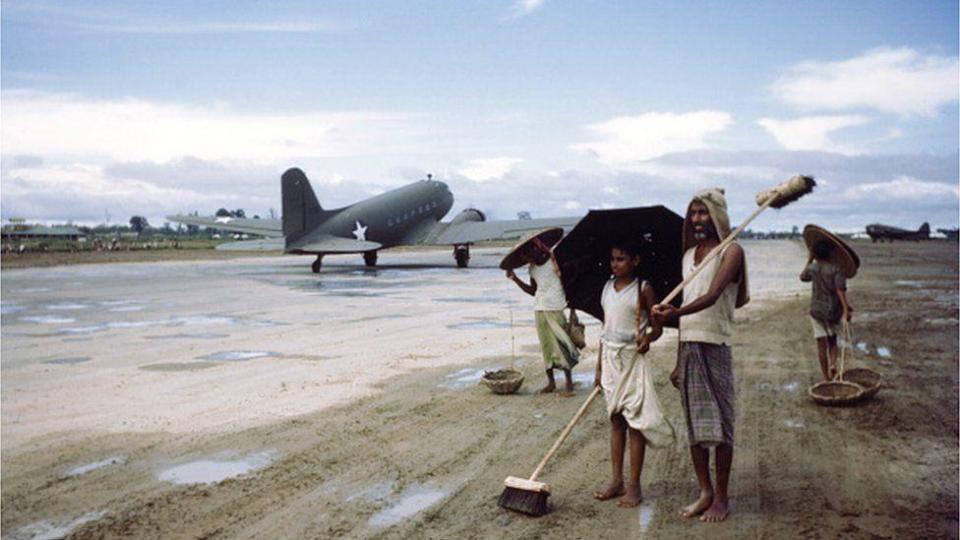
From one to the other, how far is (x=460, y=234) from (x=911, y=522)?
34.1 meters

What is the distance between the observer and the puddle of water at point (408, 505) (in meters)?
5.38

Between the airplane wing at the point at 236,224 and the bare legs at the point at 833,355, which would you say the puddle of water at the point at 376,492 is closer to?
the bare legs at the point at 833,355

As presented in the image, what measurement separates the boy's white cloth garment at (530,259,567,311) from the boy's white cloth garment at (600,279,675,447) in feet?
11.2

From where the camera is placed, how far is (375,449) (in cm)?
714

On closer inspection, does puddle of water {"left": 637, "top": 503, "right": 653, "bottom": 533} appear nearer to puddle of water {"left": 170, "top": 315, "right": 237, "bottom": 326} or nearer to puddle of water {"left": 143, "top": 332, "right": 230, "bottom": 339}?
puddle of water {"left": 143, "top": 332, "right": 230, "bottom": 339}

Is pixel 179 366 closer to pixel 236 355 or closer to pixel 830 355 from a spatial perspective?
pixel 236 355

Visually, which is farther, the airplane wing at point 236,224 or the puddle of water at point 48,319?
the airplane wing at point 236,224

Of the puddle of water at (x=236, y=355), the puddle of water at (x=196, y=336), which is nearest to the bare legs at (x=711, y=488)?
the puddle of water at (x=236, y=355)

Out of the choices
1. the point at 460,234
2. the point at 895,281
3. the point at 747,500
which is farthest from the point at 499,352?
the point at 460,234

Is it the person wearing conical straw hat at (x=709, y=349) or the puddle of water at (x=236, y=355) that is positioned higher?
the person wearing conical straw hat at (x=709, y=349)

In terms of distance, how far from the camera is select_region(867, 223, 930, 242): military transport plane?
103m

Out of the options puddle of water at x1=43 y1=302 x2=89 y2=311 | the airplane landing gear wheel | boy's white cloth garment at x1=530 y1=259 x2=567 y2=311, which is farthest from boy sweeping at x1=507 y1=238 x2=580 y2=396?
the airplane landing gear wheel

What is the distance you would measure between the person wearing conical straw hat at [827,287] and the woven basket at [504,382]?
12.2ft

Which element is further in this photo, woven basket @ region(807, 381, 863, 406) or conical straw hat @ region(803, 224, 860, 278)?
conical straw hat @ region(803, 224, 860, 278)
